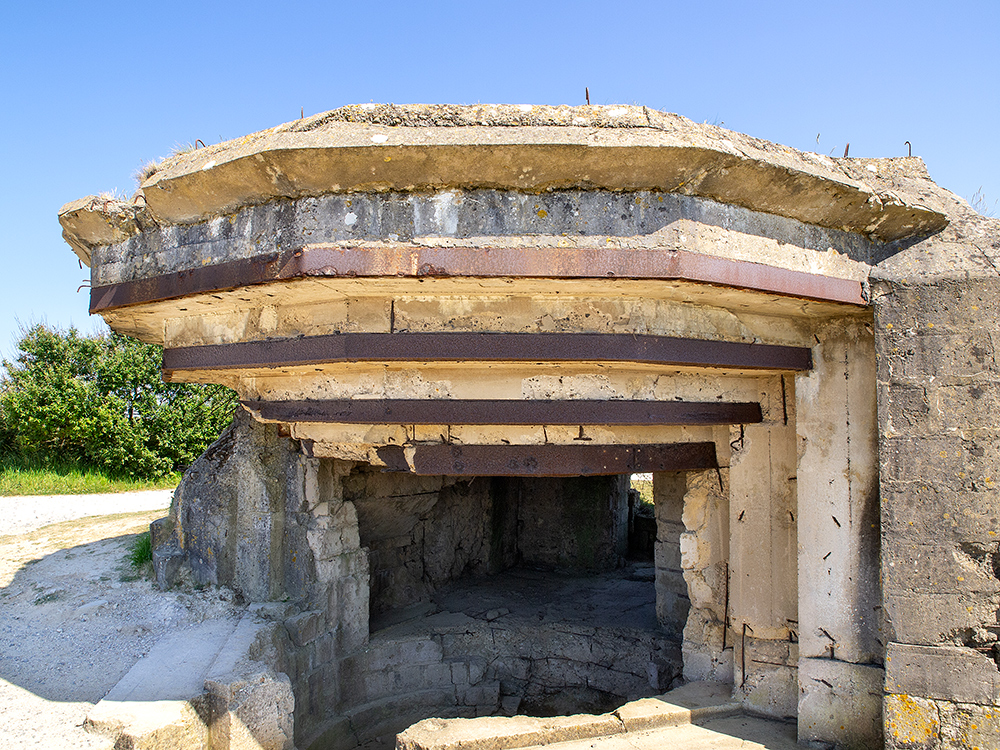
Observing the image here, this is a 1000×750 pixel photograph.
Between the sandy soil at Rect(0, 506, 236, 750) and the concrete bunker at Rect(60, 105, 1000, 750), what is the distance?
3.11 feet

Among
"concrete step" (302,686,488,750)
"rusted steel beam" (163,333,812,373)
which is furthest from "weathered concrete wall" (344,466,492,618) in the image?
"rusted steel beam" (163,333,812,373)

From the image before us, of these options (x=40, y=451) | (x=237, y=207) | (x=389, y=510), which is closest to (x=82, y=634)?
(x=389, y=510)

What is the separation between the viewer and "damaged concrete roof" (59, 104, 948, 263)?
2.48 m

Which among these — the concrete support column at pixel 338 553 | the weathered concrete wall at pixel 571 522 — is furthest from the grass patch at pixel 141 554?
the weathered concrete wall at pixel 571 522

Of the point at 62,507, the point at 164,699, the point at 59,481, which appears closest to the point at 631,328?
the point at 164,699

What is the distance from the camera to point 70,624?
14.0 feet

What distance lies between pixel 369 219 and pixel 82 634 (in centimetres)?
352

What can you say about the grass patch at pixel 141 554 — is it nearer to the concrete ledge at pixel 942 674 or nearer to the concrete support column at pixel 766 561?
the concrete support column at pixel 766 561

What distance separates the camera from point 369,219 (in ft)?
8.66

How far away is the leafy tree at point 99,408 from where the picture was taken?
39.0 ft

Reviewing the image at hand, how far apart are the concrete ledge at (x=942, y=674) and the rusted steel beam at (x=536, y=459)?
142cm

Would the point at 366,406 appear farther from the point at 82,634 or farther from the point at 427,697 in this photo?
the point at 427,697

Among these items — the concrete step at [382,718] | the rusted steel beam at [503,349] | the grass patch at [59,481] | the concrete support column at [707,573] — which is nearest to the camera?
the rusted steel beam at [503,349]

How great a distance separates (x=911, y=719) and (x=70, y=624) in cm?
490
